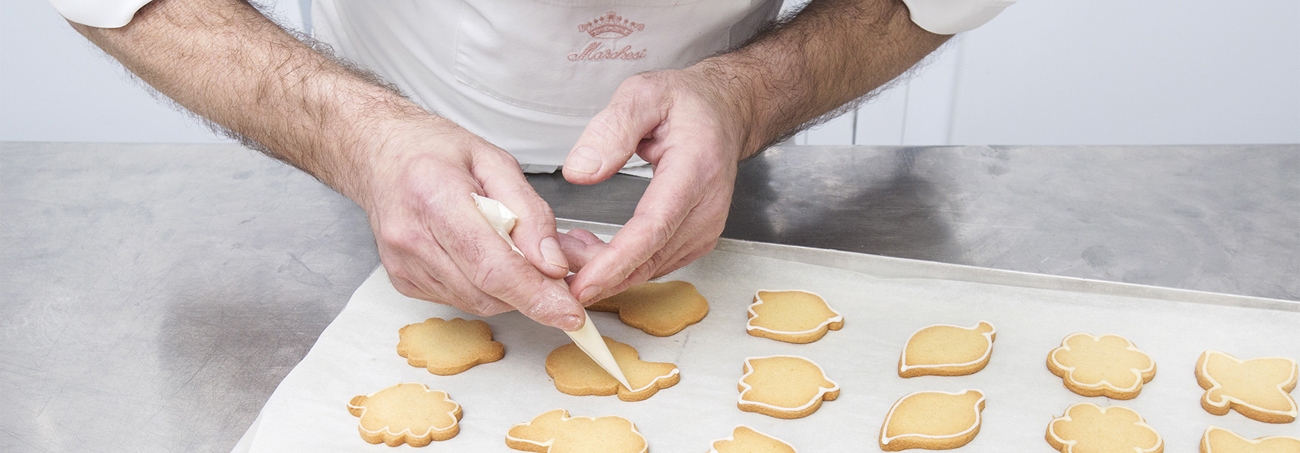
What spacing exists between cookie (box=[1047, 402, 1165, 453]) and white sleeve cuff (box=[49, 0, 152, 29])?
1.33 meters

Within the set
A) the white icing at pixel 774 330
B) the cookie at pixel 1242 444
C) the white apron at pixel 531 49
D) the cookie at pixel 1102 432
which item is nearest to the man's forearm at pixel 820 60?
the white apron at pixel 531 49

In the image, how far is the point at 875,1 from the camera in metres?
1.43

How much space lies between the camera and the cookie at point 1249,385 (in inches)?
38.5

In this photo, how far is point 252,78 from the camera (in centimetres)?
122

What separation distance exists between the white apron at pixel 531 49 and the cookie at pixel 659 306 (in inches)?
15.4

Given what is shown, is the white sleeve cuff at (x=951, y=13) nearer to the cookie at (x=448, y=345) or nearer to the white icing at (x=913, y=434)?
the white icing at (x=913, y=434)

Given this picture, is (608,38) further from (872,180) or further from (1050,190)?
(1050,190)

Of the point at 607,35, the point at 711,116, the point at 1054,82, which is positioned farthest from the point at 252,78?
the point at 1054,82

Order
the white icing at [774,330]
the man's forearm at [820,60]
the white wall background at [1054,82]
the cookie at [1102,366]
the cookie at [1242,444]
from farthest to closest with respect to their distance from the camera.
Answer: the white wall background at [1054,82] < the man's forearm at [820,60] < the white icing at [774,330] < the cookie at [1102,366] < the cookie at [1242,444]

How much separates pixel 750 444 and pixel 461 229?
0.40 m

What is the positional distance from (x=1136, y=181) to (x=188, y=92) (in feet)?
5.07

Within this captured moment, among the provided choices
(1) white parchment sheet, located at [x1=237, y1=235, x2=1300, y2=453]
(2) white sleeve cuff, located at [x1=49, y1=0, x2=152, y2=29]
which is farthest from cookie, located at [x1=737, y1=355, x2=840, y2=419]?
(2) white sleeve cuff, located at [x1=49, y1=0, x2=152, y2=29]

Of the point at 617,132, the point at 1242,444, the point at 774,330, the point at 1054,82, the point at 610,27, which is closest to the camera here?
the point at 1242,444

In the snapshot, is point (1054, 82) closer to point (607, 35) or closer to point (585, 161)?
point (607, 35)
